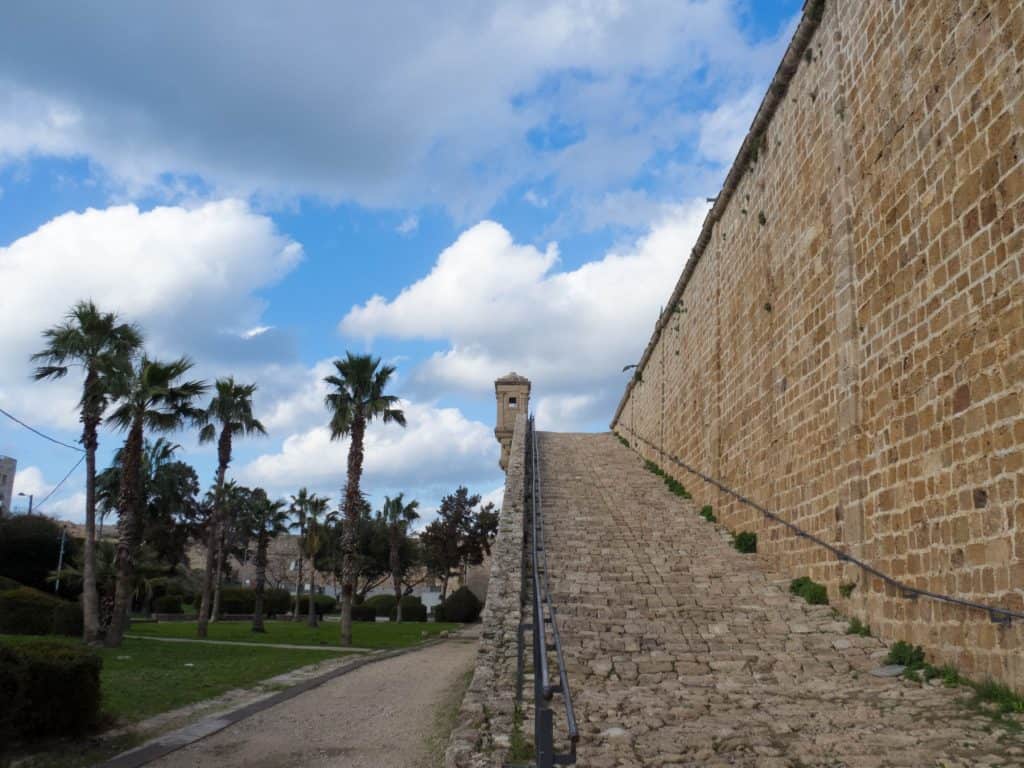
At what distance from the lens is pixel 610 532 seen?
44.9 feet

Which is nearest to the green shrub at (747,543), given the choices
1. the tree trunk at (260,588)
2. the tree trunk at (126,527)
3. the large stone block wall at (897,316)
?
the large stone block wall at (897,316)

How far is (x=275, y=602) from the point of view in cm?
4281

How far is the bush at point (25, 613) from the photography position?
68.4 ft

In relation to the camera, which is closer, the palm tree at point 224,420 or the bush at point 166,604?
the palm tree at point 224,420

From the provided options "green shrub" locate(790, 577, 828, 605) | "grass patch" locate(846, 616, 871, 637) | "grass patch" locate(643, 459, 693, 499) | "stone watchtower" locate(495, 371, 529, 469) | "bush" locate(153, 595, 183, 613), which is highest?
"stone watchtower" locate(495, 371, 529, 469)

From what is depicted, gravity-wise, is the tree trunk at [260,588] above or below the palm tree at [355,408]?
below

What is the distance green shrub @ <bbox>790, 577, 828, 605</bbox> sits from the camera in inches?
381

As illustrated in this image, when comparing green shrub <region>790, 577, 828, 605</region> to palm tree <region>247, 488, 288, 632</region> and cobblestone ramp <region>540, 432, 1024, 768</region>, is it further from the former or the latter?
palm tree <region>247, 488, 288, 632</region>

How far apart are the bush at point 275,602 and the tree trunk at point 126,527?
2396 centimetres

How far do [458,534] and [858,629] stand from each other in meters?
39.1

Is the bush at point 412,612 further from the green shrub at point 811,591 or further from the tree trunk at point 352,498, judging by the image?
the green shrub at point 811,591

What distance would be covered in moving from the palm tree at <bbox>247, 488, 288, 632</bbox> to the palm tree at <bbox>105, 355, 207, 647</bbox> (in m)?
9.40

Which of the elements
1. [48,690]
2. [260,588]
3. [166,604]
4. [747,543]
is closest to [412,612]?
[166,604]

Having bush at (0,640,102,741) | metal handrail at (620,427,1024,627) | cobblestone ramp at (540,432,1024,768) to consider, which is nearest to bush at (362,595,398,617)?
cobblestone ramp at (540,432,1024,768)
